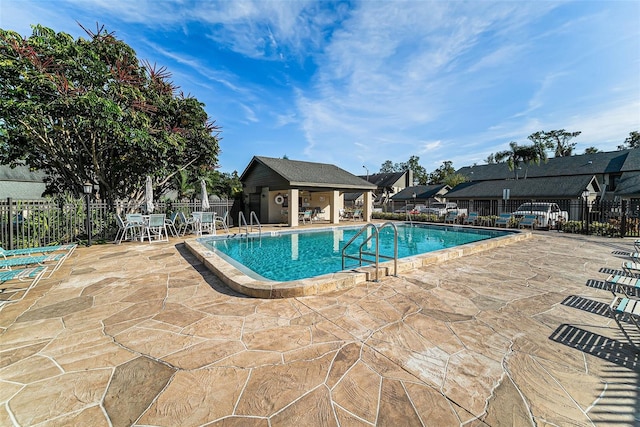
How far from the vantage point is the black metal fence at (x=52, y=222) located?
7543 millimetres

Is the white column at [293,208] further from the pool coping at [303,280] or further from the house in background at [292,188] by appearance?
the pool coping at [303,280]

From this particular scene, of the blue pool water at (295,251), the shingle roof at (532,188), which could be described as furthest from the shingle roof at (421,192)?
the blue pool water at (295,251)

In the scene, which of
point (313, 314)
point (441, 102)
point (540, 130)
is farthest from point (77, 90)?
point (540, 130)

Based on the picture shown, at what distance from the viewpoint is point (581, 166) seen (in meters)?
30.8

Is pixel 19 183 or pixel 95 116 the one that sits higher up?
pixel 95 116

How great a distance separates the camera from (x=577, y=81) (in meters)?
11.4

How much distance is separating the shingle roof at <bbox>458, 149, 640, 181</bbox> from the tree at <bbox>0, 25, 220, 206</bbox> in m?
38.8

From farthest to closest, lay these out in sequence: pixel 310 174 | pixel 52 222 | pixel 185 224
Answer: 1. pixel 310 174
2. pixel 185 224
3. pixel 52 222

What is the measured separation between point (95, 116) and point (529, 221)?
21960 mm

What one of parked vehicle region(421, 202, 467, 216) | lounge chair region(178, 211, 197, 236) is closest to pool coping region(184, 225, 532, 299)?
lounge chair region(178, 211, 197, 236)

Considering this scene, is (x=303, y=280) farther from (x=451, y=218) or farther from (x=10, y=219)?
(x=451, y=218)

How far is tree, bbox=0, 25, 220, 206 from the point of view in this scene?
879 centimetres

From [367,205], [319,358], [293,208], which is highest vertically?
[367,205]

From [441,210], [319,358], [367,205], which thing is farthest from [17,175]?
[441,210]
